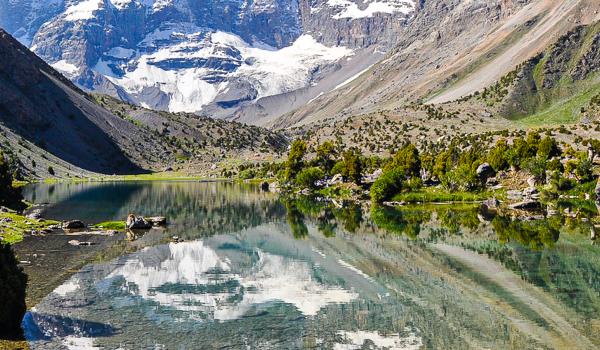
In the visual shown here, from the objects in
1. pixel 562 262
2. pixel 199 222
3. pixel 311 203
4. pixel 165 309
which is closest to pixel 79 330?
pixel 165 309

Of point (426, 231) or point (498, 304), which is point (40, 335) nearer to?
point (498, 304)

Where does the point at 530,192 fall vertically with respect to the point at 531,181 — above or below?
below

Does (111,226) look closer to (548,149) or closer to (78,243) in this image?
(78,243)

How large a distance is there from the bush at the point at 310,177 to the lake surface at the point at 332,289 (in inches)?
2794

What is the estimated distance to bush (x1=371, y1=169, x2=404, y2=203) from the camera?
4995 inches

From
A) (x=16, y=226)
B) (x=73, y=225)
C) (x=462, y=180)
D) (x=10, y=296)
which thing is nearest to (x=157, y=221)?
(x=73, y=225)

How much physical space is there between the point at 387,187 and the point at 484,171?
23427 mm

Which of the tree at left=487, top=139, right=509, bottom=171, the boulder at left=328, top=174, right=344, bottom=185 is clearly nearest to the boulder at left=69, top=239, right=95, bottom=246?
the tree at left=487, top=139, right=509, bottom=171

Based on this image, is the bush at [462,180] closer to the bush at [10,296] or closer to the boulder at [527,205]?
the boulder at [527,205]

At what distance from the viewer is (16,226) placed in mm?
71562

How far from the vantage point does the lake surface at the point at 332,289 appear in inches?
1357

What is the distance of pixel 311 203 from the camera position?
129m

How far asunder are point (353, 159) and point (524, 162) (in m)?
37.1

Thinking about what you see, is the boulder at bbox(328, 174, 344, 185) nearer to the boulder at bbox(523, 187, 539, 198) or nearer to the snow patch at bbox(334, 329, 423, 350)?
the boulder at bbox(523, 187, 539, 198)
